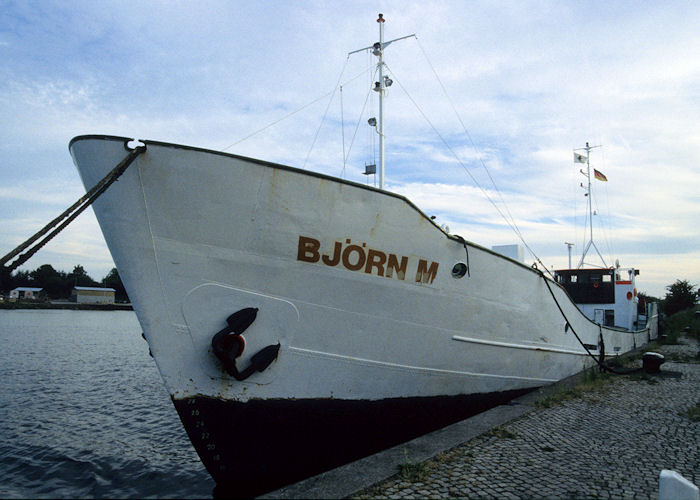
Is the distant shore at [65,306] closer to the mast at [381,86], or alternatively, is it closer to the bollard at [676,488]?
the mast at [381,86]

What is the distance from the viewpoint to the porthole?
5254 mm

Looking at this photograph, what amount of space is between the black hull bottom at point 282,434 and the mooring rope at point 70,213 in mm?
1862

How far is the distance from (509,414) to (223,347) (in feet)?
13.0

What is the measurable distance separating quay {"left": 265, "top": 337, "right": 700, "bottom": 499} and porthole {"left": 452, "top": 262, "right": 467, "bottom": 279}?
1.83m

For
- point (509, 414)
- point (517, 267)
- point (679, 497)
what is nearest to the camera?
point (679, 497)

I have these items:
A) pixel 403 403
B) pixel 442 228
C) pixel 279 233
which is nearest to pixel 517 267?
pixel 442 228

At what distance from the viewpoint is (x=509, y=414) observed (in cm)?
565

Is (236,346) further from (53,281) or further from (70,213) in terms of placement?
(53,281)

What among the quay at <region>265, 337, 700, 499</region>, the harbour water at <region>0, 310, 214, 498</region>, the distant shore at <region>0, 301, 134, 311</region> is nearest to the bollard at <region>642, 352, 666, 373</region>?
the quay at <region>265, 337, 700, 499</region>

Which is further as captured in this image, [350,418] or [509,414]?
[509,414]

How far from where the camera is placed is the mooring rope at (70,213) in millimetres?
3185

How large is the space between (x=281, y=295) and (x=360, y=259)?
36.4 inches

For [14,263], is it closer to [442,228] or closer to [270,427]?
[270,427]

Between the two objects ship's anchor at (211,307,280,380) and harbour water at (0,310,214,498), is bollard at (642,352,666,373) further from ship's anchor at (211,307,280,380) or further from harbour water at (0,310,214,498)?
harbour water at (0,310,214,498)
